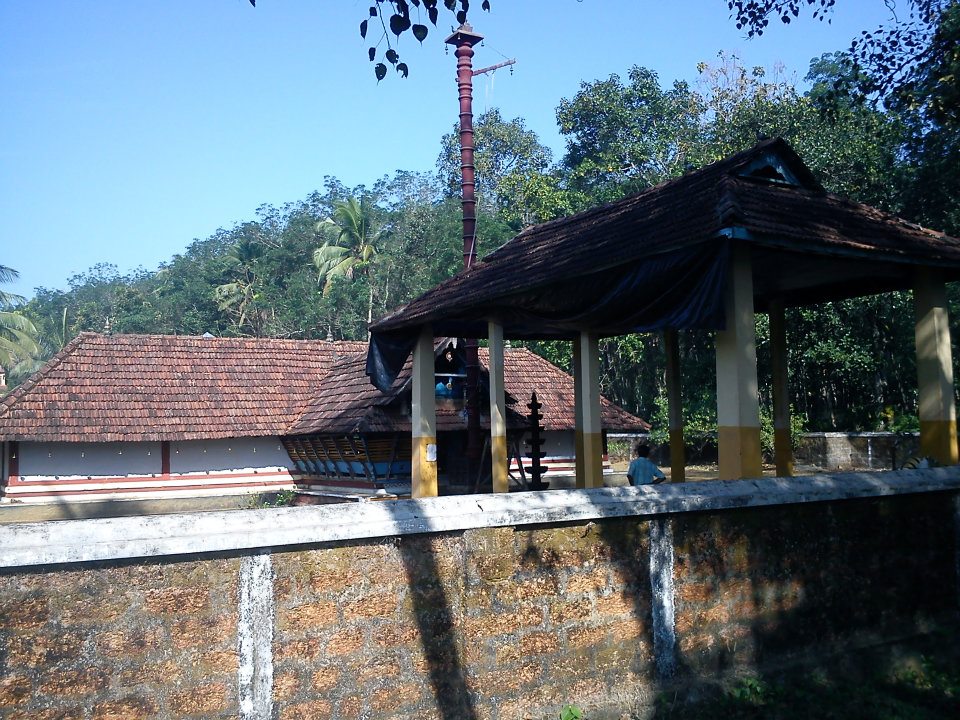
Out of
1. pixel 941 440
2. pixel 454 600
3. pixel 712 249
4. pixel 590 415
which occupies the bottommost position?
pixel 454 600

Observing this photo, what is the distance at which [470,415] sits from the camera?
47.4 ft

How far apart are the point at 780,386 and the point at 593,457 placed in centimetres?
257

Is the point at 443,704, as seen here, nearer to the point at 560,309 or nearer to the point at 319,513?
the point at 319,513

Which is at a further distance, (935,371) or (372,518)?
(935,371)

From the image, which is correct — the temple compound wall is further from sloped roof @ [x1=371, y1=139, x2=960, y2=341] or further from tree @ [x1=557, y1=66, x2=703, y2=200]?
tree @ [x1=557, y1=66, x2=703, y2=200]

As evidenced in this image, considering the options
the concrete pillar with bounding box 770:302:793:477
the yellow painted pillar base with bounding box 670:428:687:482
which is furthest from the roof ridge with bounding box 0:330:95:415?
the concrete pillar with bounding box 770:302:793:477

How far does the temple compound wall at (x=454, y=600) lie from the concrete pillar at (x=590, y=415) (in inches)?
195

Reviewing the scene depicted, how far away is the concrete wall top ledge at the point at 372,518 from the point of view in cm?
389

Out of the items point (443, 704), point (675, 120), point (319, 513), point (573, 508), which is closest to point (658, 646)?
point (573, 508)

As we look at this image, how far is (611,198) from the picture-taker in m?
28.6

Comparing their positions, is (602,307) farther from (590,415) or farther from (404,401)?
(404,401)

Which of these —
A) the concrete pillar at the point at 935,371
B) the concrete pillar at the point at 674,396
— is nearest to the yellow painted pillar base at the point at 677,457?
the concrete pillar at the point at 674,396

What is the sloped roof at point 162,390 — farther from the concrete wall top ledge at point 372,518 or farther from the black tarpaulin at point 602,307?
the concrete wall top ledge at point 372,518

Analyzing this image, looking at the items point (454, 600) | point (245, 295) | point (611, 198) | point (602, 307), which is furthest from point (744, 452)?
point (245, 295)
